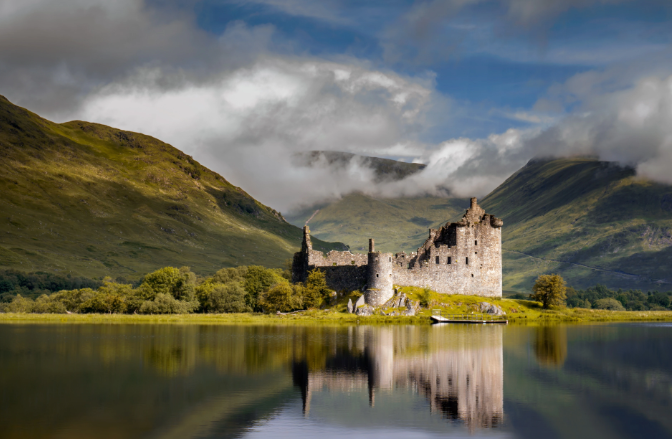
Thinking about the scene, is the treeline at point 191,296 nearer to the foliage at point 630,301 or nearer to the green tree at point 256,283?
the green tree at point 256,283

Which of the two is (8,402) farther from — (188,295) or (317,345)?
(188,295)

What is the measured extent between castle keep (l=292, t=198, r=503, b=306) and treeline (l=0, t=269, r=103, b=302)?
87019 millimetres

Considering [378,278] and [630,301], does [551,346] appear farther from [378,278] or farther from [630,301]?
[630,301]

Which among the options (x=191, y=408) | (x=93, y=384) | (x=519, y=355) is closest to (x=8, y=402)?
(x=93, y=384)

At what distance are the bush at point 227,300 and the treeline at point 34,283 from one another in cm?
7113

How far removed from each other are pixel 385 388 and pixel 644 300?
146 meters

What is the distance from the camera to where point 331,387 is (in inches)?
1391

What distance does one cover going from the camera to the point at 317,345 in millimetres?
53656

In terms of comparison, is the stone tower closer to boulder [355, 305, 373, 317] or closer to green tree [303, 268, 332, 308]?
boulder [355, 305, 373, 317]

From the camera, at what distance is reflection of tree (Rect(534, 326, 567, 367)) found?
46781 millimetres

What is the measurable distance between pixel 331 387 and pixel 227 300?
59509 millimetres

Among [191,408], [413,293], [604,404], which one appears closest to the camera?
[191,408]

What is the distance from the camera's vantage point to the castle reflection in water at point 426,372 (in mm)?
30859

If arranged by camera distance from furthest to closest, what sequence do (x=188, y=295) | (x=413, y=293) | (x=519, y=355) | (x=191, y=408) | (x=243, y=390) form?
(x=188, y=295) < (x=413, y=293) < (x=519, y=355) < (x=243, y=390) < (x=191, y=408)
